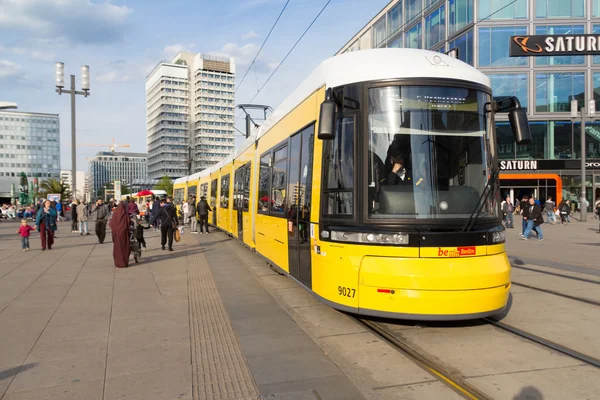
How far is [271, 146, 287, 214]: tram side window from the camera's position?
333 inches

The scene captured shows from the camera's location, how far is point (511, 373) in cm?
446

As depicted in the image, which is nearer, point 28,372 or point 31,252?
point 28,372

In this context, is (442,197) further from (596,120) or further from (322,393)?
(596,120)

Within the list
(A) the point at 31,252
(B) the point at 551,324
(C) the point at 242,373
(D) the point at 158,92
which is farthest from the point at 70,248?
(D) the point at 158,92

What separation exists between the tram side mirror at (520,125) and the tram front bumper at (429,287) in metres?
1.59

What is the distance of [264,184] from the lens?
10.3 metres

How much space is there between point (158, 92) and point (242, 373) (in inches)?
6514

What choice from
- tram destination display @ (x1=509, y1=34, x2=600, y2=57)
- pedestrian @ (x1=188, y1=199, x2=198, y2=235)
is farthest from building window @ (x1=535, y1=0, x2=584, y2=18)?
pedestrian @ (x1=188, y1=199, x2=198, y2=235)

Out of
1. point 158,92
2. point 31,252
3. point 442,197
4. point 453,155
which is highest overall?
point 158,92

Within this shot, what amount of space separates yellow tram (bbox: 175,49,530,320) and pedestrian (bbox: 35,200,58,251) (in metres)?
12.2

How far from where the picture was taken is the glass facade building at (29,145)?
401 feet

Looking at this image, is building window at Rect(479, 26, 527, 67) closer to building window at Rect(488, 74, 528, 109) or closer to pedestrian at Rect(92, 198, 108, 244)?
building window at Rect(488, 74, 528, 109)

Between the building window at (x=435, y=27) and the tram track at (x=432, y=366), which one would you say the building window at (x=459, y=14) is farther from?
the tram track at (x=432, y=366)

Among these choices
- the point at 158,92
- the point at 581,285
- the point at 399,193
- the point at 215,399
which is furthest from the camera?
the point at 158,92
